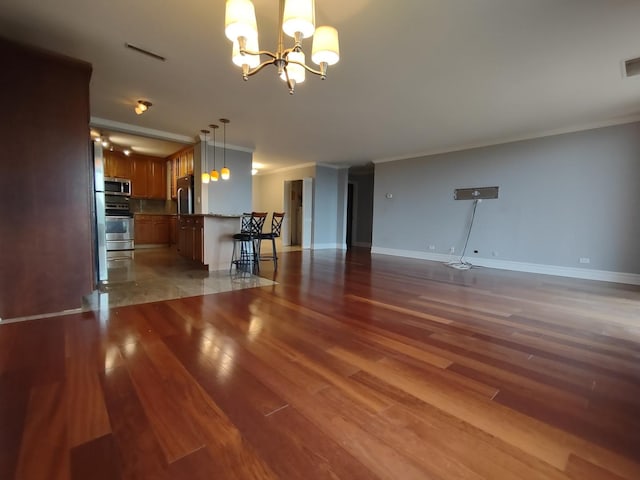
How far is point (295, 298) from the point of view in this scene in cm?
327

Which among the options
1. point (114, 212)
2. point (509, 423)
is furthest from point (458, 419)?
point (114, 212)

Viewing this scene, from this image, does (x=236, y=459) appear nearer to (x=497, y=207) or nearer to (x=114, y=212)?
(x=497, y=207)

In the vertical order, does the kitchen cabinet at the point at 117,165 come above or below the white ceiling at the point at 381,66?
below

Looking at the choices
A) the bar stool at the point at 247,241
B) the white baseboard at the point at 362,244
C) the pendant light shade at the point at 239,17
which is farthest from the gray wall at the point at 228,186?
the pendant light shade at the point at 239,17

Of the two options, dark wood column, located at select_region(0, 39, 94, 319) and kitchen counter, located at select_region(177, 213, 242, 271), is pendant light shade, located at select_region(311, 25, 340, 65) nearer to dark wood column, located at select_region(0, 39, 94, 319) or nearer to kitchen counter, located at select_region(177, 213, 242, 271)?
dark wood column, located at select_region(0, 39, 94, 319)

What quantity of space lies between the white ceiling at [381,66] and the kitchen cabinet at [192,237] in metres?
1.66

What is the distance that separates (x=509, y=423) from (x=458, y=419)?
0.73ft

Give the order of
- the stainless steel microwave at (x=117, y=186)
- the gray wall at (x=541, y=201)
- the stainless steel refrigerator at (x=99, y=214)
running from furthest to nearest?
the stainless steel microwave at (x=117, y=186), the gray wall at (x=541, y=201), the stainless steel refrigerator at (x=99, y=214)

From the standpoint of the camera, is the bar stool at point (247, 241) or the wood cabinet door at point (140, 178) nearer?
the bar stool at point (247, 241)

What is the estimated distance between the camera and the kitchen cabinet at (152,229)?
759cm

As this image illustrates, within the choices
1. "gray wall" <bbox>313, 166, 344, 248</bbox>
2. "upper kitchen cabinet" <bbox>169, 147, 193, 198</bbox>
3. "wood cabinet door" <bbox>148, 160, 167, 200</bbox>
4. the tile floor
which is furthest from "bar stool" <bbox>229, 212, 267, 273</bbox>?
"wood cabinet door" <bbox>148, 160, 167, 200</bbox>

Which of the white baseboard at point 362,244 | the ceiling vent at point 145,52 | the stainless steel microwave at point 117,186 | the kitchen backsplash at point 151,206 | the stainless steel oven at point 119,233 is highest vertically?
the ceiling vent at point 145,52

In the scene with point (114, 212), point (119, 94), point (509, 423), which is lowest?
point (509, 423)

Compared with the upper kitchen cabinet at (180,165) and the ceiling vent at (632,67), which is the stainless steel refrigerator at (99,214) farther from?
the ceiling vent at (632,67)
